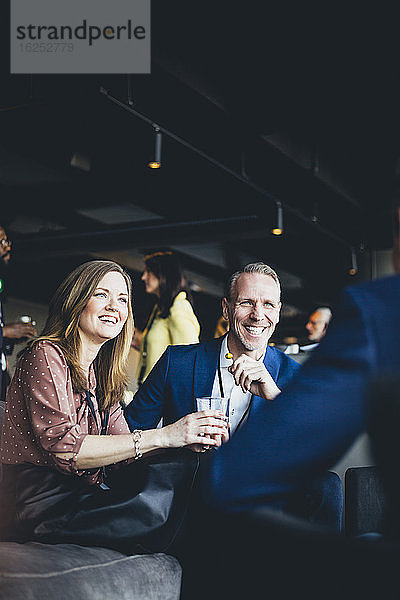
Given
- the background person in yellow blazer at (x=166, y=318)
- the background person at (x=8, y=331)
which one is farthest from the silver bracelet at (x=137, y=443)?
the background person at (x=8, y=331)

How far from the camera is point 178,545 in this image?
191 centimetres

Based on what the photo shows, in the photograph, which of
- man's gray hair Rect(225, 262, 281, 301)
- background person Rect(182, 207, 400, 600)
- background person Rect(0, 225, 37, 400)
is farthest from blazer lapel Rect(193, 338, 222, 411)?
background person Rect(0, 225, 37, 400)

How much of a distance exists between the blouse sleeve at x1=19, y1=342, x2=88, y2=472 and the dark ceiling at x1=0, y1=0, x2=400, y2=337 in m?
1.21

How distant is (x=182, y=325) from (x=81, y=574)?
106 inches

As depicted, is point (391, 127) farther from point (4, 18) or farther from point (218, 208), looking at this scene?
point (4, 18)

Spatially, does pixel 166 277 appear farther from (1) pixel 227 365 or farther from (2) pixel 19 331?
(1) pixel 227 365

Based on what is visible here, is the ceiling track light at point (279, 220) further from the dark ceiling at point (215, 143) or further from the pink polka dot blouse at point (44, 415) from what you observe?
the pink polka dot blouse at point (44, 415)

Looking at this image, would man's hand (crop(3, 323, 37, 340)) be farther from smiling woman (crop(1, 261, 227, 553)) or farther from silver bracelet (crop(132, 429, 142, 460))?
silver bracelet (crop(132, 429, 142, 460))

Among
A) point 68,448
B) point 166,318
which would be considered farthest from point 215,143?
point 68,448

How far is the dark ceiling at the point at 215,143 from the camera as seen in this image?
445 centimetres

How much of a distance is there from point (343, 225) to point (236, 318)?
6243 millimetres

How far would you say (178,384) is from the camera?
8.28 feet

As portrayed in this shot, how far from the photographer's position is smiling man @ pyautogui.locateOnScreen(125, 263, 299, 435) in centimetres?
249

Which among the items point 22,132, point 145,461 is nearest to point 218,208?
point 22,132
